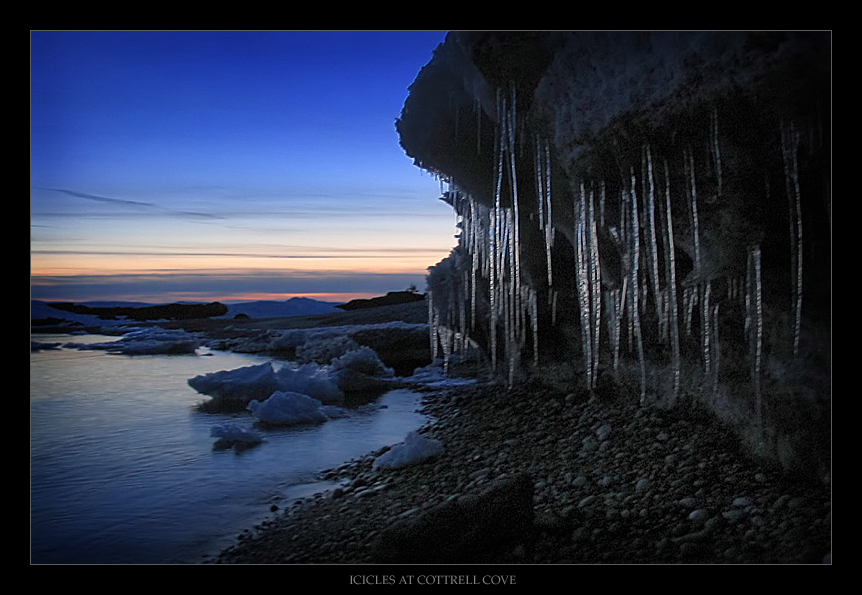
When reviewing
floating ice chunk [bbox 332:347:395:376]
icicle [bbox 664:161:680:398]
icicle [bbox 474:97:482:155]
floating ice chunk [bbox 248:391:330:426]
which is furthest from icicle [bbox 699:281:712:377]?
floating ice chunk [bbox 332:347:395:376]

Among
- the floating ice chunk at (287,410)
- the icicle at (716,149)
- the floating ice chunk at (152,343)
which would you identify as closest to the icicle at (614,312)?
the icicle at (716,149)

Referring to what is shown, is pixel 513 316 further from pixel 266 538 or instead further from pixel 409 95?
pixel 266 538

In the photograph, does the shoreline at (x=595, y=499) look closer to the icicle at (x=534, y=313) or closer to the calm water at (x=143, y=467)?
the calm water at (x=143, y=467)

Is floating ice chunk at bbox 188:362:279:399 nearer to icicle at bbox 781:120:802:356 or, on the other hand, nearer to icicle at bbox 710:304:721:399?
icicle at bbox 710:304:721:399

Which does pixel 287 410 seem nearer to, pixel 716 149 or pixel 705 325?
pixel 705 325

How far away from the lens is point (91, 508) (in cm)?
470

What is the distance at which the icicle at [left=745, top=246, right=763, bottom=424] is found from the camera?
439 centimetres

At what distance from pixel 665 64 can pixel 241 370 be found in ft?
23.7

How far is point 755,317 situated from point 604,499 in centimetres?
181

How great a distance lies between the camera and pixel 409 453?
19.0 ft

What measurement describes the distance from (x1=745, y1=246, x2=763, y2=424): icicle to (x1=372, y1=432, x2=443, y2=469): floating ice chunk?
9.31 ft

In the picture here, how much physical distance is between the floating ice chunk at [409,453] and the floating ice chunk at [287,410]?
1.92 metres

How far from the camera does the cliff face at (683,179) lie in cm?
383
